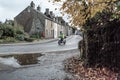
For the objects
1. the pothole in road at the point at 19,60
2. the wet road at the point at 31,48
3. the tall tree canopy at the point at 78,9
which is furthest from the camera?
the wet road at the point at 31,48

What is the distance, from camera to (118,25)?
12.9 metres

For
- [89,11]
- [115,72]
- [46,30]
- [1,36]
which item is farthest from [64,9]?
[46,30]

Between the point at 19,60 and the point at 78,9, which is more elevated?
the point at 78,9

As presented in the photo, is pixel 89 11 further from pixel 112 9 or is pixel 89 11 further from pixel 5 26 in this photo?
pixel 5 26

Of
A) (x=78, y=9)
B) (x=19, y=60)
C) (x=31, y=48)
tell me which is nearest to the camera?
(x=78, y=9)

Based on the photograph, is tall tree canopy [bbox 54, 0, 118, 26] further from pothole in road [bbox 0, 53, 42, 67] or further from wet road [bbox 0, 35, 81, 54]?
wet road [bbox 0, 35, 81, 54]

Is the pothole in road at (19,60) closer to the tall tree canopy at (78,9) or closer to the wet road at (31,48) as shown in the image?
the tall tree canopy at (78,9)

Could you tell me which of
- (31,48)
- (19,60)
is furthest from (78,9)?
(31,48)

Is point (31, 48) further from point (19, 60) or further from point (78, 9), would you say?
point (78, 9)

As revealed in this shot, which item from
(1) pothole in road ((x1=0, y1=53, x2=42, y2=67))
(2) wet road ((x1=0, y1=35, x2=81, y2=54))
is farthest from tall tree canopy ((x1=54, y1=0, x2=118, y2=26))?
(2) wet road ((x1=0, y1=35, x2=81, y2=54))

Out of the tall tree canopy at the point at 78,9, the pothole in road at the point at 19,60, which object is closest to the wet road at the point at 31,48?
the pothole in road at the point at 19,60

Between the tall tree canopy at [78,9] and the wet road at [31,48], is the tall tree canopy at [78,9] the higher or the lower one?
the higher one

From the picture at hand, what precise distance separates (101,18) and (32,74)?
188 inches

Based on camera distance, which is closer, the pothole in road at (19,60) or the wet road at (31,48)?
the pothole in road at (19,60)
